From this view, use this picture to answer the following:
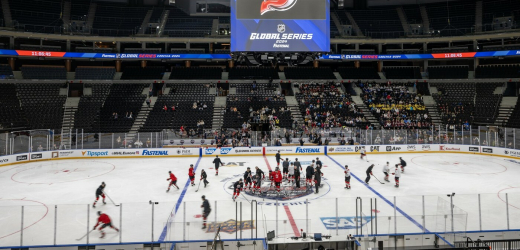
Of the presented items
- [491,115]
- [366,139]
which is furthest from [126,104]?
[491,115]

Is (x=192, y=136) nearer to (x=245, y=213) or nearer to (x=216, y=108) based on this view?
(x=216, y=108)

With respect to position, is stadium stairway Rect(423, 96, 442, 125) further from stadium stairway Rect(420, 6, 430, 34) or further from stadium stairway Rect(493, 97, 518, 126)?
stadium stairway Rect(420, 6, 430, 34)

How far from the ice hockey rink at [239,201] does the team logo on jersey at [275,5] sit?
34.8 ft

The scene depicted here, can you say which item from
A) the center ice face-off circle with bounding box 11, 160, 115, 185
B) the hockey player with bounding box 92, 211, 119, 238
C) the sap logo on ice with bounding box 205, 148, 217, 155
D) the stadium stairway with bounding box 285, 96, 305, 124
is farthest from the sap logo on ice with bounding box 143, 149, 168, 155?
the hockey player with bounding box 92, 211, 119, 238

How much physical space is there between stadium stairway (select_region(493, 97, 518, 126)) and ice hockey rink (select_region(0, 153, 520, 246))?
480 inches

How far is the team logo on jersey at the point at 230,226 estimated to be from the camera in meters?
10.0

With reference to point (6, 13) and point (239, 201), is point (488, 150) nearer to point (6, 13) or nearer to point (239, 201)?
point (239, 201)

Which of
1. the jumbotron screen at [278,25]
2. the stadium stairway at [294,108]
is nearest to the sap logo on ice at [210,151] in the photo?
the jumbotron screen at [278,25]

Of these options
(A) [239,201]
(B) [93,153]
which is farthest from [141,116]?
(A) [239,201]

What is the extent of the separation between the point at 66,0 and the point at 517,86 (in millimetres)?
59099

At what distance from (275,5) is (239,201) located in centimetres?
1390

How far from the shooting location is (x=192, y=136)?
30328mm

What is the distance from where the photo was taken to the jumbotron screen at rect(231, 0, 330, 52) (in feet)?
72.7

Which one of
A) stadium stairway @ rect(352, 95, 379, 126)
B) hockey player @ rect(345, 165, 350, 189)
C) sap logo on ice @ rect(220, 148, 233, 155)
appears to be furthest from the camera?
stadium stairway @ rect(352, 95, 379, 126)
